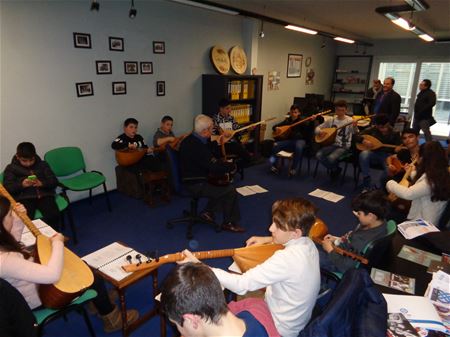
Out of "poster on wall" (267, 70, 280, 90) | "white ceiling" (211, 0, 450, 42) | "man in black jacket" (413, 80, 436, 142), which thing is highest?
"white ceiling" (211, 0, 450, 42)

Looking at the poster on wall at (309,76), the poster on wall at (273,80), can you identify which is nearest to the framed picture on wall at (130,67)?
the poster on wall at (273,80)

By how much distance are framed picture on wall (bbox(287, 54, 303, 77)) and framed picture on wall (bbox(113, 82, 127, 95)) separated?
4578 mm

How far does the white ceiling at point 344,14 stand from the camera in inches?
201

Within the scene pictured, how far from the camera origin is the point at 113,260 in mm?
2256

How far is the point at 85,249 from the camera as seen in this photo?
131 inches

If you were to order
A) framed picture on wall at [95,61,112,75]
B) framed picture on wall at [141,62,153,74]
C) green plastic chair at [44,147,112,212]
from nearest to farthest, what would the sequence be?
1. green plastic chair at [44,147,112,212]
2. framed picture on wall at [95,61,112,75]
3. framed picture on wall at [141,62,153,74]

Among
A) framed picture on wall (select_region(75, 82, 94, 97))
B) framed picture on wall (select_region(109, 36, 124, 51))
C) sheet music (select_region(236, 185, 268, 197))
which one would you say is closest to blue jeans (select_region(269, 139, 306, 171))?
sheet music (select_region(236, 185, 268, 197))

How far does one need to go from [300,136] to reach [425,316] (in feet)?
15.2

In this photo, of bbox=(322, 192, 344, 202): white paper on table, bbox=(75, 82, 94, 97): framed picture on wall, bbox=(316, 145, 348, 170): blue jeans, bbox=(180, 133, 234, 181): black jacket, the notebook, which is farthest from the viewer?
bbox=(316, 145, 348, 170): blue jeans

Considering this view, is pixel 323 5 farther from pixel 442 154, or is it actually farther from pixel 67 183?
pixel 67 183

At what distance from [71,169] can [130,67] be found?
5.41 feet

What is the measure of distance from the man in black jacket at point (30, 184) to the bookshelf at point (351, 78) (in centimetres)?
890

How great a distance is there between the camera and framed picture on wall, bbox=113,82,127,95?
444 cm

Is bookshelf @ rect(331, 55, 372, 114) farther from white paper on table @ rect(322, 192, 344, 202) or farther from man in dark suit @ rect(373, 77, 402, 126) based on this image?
white paper on table @ rect(322, 192, 344, 202)
